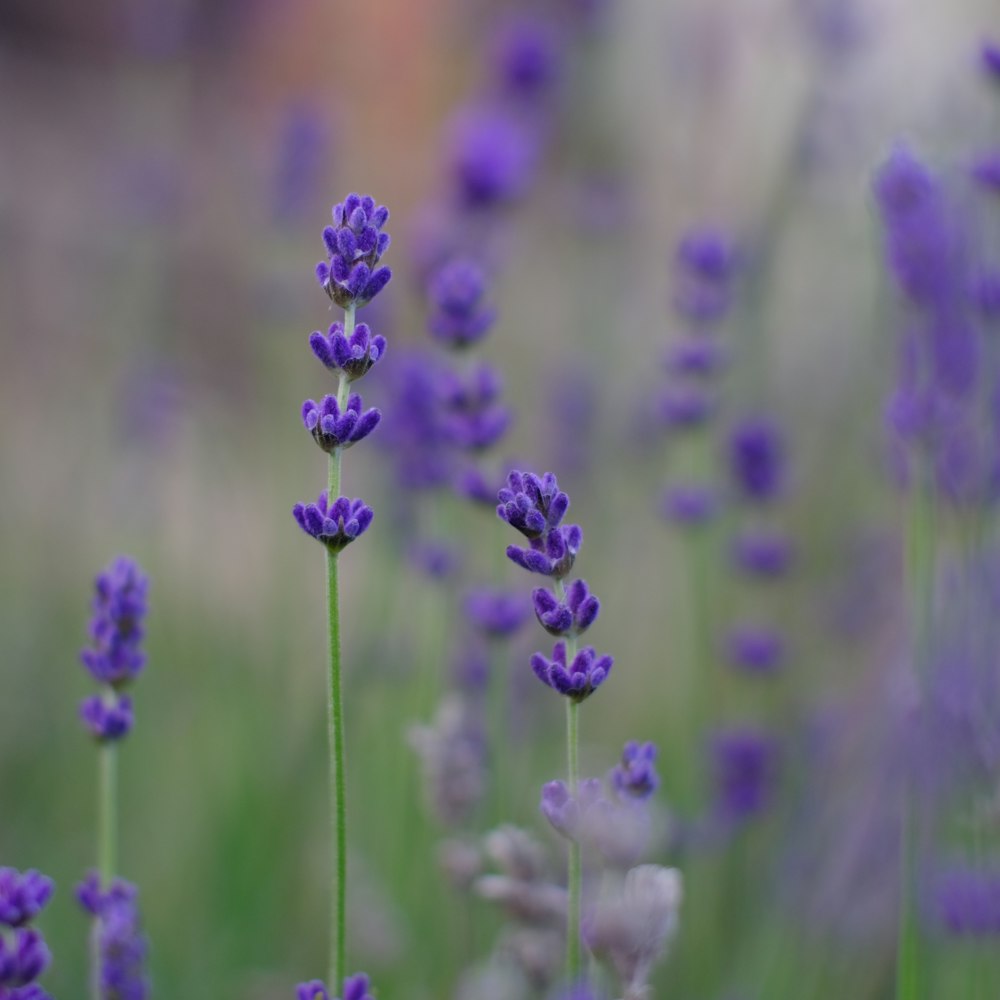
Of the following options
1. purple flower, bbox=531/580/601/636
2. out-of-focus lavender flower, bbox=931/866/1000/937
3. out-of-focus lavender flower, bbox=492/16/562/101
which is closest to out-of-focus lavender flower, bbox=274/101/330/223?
out-of-focus lavender flower, bbox=492/16/562/101

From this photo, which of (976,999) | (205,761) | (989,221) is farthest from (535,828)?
(989,221)

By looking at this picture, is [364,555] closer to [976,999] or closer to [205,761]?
[205,761]

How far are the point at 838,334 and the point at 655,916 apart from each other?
100 inches

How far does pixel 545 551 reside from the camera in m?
0.80

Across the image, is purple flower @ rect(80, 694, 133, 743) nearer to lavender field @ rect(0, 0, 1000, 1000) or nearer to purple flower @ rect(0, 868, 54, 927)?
lavender field @ rect(0, 0, 1000, 1000)

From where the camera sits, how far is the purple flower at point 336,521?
0.77 metres

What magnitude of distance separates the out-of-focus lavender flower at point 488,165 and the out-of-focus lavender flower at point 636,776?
137 centimetres

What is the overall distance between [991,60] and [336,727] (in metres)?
0.91

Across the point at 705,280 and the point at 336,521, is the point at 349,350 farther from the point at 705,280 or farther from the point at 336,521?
the point at 705,280

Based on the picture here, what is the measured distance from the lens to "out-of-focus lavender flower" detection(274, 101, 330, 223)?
2426 millimetres

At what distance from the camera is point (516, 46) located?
2436 mm

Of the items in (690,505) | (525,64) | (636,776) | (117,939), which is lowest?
(117,939)

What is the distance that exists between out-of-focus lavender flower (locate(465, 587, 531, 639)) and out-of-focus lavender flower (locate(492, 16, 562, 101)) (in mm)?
1358

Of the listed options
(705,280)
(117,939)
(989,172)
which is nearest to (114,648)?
(117,939)
